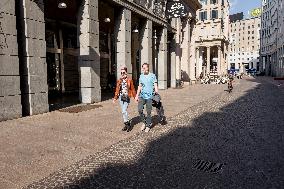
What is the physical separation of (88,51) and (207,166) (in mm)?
10123

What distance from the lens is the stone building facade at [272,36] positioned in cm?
6782

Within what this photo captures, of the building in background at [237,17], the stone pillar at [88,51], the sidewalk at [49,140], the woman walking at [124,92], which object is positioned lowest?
the sidewalk at [49,140]

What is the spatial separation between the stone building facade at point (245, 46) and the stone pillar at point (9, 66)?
4691 inches

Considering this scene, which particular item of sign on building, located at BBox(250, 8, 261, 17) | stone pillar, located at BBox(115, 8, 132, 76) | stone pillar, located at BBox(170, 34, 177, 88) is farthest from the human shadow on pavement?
sign on building, located at BBox(250, 8, 261, 17)

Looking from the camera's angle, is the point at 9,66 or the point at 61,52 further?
the point at 61,52

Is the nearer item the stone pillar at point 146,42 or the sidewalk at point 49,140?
the sidewalk at point 49,140

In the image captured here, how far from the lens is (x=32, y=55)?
10.6 meters

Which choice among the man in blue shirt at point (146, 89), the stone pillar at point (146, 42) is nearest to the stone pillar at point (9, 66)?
the man in blue shirt at point (146, 89)

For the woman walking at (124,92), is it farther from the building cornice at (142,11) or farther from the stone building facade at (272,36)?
the stone building facade at (272,36)

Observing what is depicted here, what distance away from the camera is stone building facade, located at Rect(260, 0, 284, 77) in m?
67.8

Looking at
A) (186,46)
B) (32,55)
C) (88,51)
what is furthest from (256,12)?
(32,55)

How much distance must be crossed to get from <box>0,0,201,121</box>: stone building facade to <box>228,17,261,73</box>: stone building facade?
9692 cm

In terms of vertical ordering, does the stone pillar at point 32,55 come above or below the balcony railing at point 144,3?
below

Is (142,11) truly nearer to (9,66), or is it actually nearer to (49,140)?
(9,66)
